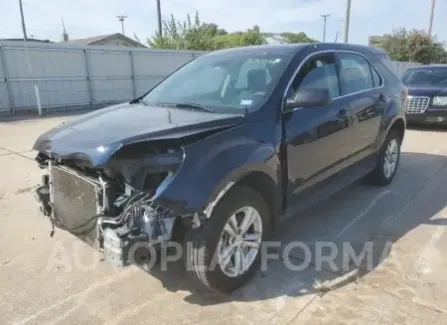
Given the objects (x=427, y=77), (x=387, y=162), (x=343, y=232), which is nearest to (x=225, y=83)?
(x=343, y=232)

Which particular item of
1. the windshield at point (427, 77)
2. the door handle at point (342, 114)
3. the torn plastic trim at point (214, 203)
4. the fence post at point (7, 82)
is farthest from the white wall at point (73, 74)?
the torn plastic trim at point (214, 203)

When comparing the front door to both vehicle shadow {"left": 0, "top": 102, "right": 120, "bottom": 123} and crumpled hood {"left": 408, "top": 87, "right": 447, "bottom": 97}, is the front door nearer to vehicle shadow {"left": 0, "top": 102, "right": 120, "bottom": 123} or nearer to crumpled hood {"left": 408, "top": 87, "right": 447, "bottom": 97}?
crumpled hood {"left": 408, "top": 87, "right": 447, "bottom": 97}

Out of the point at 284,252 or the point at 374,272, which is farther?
the point at 284,252

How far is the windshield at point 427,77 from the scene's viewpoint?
10.2m

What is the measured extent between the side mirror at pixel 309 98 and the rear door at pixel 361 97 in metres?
0.93

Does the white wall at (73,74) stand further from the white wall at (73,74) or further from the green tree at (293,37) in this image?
the green tree at (293,37)

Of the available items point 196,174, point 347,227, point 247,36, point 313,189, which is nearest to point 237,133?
point 196,174

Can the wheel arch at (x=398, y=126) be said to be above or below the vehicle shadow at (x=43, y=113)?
above

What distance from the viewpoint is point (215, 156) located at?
2.57 metres

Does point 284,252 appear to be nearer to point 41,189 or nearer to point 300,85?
point 300,85

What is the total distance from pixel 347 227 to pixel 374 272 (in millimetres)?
874

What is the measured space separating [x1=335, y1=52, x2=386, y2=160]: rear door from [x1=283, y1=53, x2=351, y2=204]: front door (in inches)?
5.5

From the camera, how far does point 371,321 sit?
2.57 meters

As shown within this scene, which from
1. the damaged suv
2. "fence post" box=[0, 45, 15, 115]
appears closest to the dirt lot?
the damaged suv
